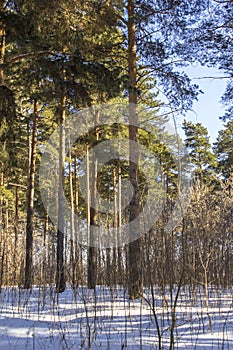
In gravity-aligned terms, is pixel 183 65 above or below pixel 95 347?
above

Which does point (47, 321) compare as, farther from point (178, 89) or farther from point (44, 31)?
point (178, 89)

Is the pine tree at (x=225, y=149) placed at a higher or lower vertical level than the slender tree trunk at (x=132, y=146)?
higher

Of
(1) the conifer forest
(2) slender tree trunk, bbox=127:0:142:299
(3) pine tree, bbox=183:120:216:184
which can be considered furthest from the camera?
(3) pine tree, bbox=183:120:216:184

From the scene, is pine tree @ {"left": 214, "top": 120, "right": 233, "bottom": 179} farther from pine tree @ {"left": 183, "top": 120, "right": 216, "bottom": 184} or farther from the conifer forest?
the conifer forest

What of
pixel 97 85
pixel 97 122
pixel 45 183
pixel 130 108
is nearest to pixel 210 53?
pixel 130 108

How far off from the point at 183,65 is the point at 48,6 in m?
3.62

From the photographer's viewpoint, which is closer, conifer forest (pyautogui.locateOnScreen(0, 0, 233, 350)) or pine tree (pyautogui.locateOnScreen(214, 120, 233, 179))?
conifer forest (pyautogui.locateOnScreen(0, 0, 233, 350))

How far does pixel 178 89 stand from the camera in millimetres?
9625

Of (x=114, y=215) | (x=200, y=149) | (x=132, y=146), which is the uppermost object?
(x=200, y=149)

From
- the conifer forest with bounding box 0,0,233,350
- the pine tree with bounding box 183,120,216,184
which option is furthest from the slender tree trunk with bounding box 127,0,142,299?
the pine tree with bounding box 183,120,216,184

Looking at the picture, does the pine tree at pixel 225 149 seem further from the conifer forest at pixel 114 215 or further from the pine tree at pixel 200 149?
the conifer forest at pixel 114 215

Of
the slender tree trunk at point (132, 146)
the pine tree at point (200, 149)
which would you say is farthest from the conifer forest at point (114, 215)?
the pine tree at point (200, 149)

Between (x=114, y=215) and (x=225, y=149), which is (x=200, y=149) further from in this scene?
(x=114, y=215)

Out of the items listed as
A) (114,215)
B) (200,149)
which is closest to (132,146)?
(114,215)
